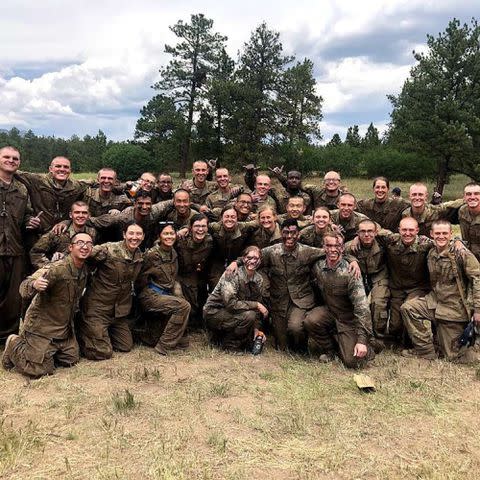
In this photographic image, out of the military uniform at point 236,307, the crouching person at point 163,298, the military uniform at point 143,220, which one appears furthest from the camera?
the military uniform at point 143,220

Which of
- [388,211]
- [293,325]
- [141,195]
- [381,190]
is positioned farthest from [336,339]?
[141,195]

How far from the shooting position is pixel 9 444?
4543 mm

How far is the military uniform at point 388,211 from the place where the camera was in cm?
845

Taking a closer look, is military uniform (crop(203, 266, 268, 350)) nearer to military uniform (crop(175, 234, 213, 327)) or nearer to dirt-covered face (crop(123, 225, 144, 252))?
military uniform (crop(175, 234, 213, 327))

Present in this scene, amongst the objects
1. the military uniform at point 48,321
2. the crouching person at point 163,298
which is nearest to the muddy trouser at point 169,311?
the crouching person at point 163,298

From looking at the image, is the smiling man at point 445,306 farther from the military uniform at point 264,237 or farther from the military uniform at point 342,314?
the military uniform at point 264,237

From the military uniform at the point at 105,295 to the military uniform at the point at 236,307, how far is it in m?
1.15

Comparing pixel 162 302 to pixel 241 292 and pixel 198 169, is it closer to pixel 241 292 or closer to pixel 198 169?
pixel 241 292

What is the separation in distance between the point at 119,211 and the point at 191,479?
4.76m

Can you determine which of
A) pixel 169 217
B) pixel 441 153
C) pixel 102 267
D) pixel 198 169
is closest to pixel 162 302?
pixel 102 267

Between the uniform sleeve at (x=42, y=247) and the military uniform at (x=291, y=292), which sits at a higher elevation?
the uniform sleeve at (x=42, y=247)

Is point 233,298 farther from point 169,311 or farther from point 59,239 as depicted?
point 59,239

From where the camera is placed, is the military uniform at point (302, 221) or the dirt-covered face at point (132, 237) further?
the military uniform at point (302, 221)

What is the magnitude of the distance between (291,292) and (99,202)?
3.32m
